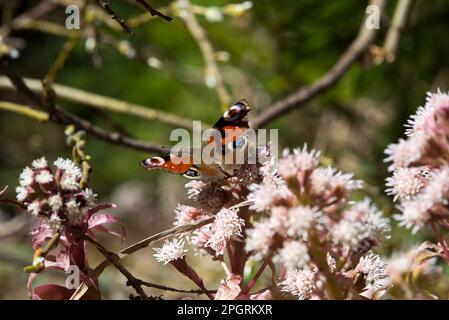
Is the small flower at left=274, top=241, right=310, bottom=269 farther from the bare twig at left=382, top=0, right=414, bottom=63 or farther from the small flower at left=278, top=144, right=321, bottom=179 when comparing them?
the bare twig at left=382, top=0, right=414, bottom=63

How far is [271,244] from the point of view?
2.04 ft

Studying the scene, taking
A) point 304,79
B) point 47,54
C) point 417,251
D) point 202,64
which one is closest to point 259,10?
point 304,79

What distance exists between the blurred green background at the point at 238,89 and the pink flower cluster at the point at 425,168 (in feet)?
2.42

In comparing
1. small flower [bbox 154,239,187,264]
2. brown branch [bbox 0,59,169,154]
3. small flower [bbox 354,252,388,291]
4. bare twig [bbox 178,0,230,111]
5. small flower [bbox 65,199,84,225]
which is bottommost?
small flower [bbox 354,252,388,291]

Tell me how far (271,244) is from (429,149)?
0.18 m

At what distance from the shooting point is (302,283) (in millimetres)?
683

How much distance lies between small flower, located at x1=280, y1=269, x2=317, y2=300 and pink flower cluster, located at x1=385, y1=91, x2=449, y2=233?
11 cm

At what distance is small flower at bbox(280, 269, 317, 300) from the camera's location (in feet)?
2.23

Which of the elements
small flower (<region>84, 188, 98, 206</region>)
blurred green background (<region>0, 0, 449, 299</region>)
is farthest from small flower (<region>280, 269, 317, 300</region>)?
blurred green background (<region>0, 0, 449, 299</region>)

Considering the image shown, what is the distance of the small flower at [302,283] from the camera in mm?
678

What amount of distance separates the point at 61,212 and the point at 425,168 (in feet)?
1.24
